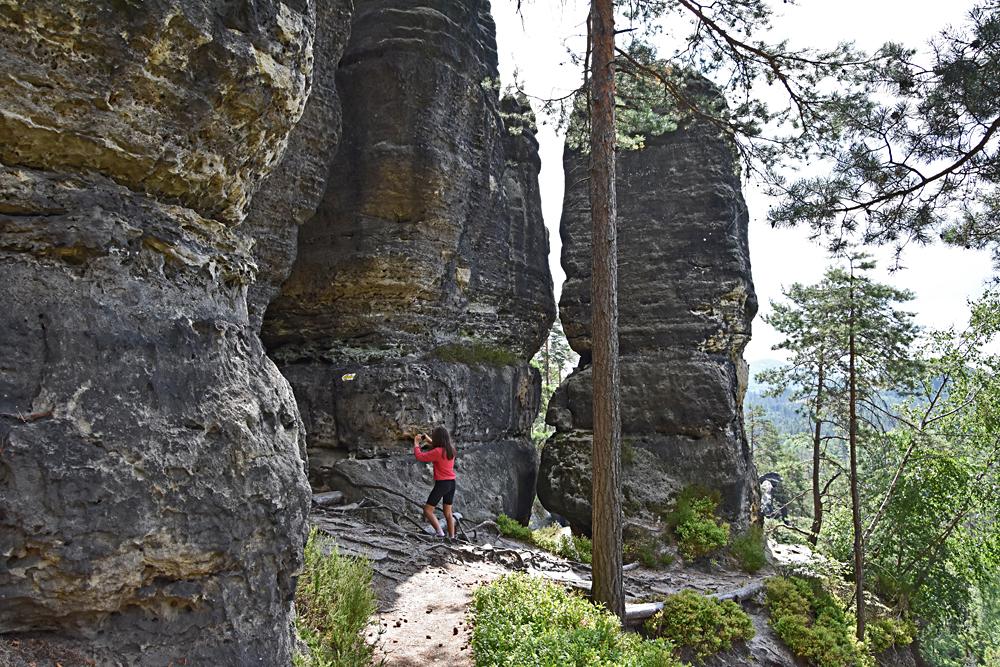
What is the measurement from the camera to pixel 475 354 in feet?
48.6

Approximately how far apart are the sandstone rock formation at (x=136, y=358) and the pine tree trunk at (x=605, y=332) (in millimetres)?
4528

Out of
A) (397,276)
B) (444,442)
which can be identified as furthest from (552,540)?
(397,276)

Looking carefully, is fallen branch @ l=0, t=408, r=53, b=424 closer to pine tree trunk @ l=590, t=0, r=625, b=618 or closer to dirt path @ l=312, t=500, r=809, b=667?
dirt path @ l=312, t=500, r=809, b=667

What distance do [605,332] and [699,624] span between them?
4.90m

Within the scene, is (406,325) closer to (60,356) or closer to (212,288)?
(212,288)

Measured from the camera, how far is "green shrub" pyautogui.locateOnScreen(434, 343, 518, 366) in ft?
46.5

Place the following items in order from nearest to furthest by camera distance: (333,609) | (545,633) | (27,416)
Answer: (27,416) → (333,609) → (545,633)

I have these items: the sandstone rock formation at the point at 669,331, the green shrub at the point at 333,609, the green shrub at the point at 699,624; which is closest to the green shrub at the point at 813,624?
the green shrub at the point at 699,624

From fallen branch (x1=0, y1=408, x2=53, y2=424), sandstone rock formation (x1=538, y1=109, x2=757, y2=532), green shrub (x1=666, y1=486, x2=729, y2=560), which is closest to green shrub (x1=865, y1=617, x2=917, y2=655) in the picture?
green shrub (x1=666, y1=486, x2=729, y2=560)

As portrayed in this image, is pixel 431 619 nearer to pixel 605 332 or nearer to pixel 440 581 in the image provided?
pixel 440 581

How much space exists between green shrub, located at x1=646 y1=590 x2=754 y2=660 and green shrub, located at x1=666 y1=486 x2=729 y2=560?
144 inches

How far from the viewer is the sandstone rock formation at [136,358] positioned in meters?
3.49

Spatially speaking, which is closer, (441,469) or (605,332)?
(605,332)

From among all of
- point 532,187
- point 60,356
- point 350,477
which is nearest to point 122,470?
point 60,356
